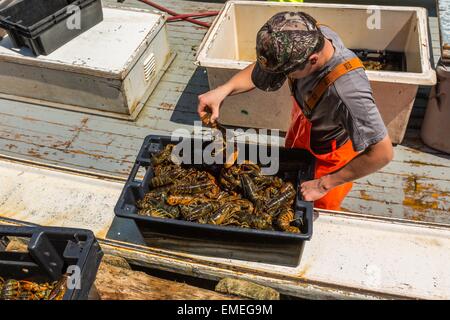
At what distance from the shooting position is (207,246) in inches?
114

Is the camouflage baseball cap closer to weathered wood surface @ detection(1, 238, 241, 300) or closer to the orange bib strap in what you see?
the orange bib strap

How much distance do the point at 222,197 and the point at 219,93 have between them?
796 millimetres

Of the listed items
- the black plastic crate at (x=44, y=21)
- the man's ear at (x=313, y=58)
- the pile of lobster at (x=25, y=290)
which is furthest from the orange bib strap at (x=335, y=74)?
the black plastic crate at (x=44, y=21)

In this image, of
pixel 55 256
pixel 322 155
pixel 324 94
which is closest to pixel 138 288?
pixel 55 256

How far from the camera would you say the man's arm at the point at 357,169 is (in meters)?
2.62

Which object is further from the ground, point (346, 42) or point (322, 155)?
point (322, 155)

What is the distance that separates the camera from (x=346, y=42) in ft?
18.3

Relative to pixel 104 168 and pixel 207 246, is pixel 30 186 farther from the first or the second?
pixel 207 246

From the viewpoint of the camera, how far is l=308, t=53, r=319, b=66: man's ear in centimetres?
254

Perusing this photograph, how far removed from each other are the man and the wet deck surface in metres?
1.42

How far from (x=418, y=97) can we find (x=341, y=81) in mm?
3195

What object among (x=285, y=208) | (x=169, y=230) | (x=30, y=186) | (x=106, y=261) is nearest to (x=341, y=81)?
(x=285, y=208)

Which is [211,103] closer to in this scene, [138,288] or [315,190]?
[315,190]
